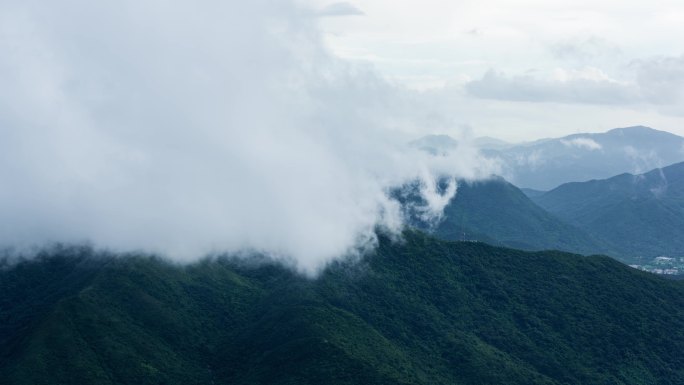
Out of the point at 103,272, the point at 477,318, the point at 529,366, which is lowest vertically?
the point at 529,366

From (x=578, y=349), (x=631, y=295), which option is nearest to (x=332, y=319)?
(x=578, y=349)

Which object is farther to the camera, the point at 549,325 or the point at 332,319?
the point at 549,325

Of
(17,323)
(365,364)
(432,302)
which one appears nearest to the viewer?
(365,364)

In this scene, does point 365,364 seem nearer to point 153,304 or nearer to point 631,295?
point 153,304

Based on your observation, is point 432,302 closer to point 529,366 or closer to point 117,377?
point 529,366

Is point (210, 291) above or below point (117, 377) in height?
above

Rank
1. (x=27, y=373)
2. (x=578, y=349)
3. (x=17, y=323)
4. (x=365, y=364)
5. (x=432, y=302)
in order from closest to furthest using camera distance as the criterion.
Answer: (x=27, y=373)
(x=365, y=364)
(x=17, y=323)
(x=578, y=349)
(x=432, y=302)
